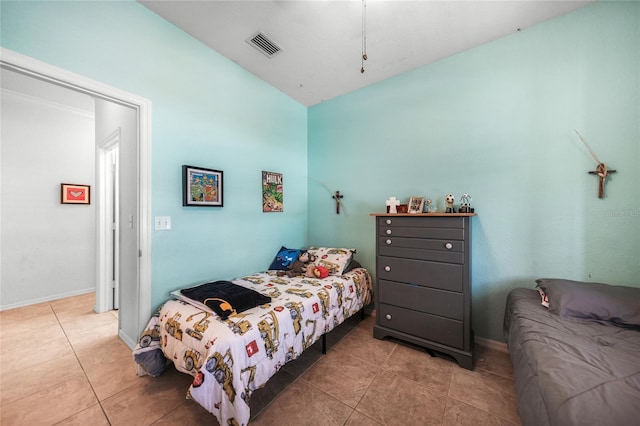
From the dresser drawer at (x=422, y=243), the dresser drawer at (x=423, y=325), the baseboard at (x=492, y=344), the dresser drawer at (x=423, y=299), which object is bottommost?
the baseboard at (x=492, y=344)

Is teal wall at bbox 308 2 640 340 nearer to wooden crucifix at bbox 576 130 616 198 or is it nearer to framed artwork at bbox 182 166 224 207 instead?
wooden crucifix at bbox 576 130 616 198

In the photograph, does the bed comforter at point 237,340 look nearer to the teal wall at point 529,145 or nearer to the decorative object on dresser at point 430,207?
the decorative object on dresser at point 430,207

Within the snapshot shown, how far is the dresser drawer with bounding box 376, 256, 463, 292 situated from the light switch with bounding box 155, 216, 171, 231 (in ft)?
6.40

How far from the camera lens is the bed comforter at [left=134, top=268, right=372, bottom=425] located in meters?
1.26

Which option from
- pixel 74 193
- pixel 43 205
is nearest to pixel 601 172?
pixel 74 193

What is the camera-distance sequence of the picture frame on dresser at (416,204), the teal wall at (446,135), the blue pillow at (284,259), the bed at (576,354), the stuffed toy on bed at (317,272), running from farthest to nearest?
the blue pillow at (284,259) → the stuffed toy on bed at (317,272) → the picture frame on dresser at (416,204) → the teal wall at (446,135) → the bed at (576,354)

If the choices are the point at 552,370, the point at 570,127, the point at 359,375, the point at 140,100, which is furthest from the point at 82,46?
the point at 570,127

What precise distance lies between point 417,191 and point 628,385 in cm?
189

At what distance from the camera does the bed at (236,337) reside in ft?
4.14

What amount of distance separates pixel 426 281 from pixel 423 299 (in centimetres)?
17

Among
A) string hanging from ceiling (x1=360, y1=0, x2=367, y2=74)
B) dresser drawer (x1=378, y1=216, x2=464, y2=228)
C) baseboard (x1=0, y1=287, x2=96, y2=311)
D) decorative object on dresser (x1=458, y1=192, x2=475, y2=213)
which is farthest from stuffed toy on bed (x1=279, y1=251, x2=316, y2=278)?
baseboard (x1=0, y1=287, x2=96, y2=311)

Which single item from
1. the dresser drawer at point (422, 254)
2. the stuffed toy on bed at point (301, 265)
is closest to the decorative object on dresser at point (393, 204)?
the dresser drawer at point (422, 254)

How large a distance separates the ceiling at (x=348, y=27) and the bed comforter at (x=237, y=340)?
2307mm

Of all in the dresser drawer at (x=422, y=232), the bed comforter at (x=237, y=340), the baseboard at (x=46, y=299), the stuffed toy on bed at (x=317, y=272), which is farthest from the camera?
the baseboard at (x=46, y=299)
